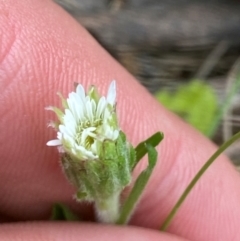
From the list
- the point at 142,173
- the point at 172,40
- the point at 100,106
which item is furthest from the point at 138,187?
the point at 172,40

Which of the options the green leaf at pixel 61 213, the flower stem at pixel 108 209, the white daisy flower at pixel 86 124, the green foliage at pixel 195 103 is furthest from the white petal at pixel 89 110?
the green foliage at pixel 195 103

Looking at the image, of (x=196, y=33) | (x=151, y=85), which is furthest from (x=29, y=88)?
(x=196, y=33)

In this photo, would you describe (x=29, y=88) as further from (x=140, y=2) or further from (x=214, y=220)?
(x=140, y=2)

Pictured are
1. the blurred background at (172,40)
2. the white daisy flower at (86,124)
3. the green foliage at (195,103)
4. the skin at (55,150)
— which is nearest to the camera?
the white daisy flower at (86,124)

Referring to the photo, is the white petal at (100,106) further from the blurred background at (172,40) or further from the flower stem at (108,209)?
the blurred background at (172,40)

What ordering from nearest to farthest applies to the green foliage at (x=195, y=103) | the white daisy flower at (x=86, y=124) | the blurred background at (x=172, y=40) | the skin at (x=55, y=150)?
the white daisy flower at (x=86, y=124), the skin at (x=55, y=150), the green foliage at (x=195, y=103), the blurred background at (x=172, y=40)

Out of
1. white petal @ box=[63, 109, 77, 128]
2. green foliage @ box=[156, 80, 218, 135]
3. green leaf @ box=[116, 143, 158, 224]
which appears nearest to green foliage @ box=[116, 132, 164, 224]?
green leaf @ box=[116, 143, 158, 224]

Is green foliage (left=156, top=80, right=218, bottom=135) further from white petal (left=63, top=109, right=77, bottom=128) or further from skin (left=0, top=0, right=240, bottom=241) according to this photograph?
white petal (left=63, top=109, right=77, bottom=128)

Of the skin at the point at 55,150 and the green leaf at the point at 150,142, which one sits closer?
the green leaf at the point at 150,142
